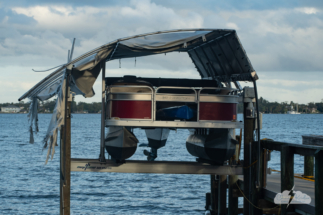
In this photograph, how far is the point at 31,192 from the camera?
2441cm

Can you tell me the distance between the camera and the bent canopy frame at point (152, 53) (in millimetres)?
9891

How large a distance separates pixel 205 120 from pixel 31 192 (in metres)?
17.2

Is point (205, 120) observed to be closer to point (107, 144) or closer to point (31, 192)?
point (107, 144)

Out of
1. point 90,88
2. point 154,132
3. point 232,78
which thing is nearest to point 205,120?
point 232,78

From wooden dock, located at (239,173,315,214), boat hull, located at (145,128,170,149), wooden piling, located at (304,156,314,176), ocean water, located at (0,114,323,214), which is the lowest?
ocean water, located at (0,114,323,214)

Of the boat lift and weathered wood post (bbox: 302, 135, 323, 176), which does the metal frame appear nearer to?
the boat lift

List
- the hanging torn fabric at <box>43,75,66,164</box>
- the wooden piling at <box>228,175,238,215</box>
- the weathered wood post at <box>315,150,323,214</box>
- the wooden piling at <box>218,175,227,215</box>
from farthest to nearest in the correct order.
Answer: the wooden piling at <box>218,175,227,215</box> → the wooden piling at <box>228,175,238,215</box> → the hanging torn fabric at <box>43,75,66,164</box> → the weathered wood post at <box>315,150,323,214</box>

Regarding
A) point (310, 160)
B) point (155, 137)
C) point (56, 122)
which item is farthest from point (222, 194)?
point (56, 122)

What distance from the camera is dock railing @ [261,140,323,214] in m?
7.82

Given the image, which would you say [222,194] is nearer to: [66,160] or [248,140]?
[248,140]

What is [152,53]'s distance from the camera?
10.5 metres

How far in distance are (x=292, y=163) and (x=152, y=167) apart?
345cm

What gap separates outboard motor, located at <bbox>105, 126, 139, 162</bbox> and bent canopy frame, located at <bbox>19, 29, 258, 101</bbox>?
1163 millimetres

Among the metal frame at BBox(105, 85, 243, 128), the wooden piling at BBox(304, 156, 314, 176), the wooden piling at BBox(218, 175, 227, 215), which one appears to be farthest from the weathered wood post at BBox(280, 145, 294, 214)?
the wooden piling at BBox(218, 175, 227, 215)
